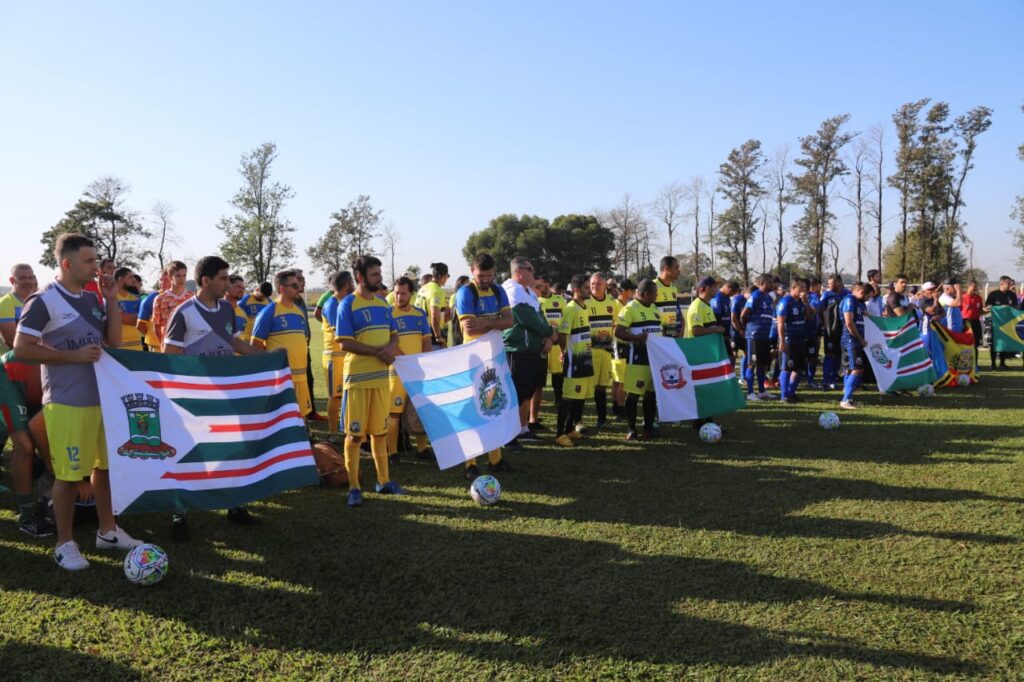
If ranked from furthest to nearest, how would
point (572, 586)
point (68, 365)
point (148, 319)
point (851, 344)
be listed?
point (851, 344), point (148, 319), point (68, 365), point (572, 586)

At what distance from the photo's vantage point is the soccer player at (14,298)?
243 inches

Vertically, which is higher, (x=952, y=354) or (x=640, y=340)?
(x=640, y=340)

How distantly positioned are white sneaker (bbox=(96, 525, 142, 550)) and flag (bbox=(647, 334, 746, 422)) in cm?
600

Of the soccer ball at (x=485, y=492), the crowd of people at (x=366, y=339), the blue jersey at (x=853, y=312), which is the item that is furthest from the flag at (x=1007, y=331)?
the soccer ball at (x=485, y=492)

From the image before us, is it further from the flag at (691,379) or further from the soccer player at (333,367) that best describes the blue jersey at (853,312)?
the soccer player at (333,367)

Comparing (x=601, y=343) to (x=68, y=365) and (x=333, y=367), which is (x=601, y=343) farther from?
(x=68, y=365)

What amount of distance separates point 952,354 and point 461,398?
11.4 m

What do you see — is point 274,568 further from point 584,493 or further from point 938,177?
point 938,177

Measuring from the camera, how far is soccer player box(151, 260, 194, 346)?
8.18 meters

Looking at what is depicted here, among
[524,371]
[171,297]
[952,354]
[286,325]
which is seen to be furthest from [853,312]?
[171,297]

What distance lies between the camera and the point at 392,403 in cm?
742

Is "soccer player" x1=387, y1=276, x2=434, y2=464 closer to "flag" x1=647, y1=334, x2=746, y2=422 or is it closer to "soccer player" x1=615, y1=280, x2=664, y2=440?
"soccer player" x1=615, y1=280, x2=664, y2=440

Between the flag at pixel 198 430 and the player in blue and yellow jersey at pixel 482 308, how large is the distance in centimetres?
215

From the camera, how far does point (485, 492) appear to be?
5984 millimetres
